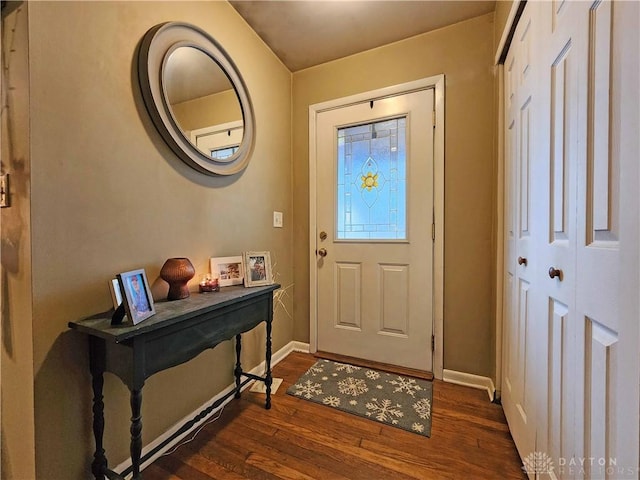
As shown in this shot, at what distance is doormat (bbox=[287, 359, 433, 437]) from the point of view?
149 centimetres

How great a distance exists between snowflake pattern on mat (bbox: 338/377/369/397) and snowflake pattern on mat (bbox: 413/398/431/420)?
0.31m

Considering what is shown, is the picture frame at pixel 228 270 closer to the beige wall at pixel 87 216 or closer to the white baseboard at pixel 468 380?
the beige wall at pixel 87 216

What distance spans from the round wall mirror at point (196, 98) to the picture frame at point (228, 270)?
1.70 feet

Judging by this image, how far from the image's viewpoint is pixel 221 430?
140cm

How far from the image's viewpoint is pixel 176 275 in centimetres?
120

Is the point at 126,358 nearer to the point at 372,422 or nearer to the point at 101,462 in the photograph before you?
the point at 101,462

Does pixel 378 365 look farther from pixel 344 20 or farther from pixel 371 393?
pixel 344 20

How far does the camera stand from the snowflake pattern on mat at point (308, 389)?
1.70 m

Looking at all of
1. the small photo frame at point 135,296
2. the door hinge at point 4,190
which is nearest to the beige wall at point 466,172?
the small photo frame at point 135,296

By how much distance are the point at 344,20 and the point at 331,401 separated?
2.48 m

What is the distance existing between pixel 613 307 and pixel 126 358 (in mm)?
1369

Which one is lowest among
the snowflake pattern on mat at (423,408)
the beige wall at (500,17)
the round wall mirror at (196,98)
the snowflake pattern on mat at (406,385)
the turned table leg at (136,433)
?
the snowflake pattern on mat at (423,408)

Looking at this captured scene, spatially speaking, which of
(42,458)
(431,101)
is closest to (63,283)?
(42,458)

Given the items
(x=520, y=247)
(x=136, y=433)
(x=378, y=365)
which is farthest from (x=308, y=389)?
(x=520, y=247)
